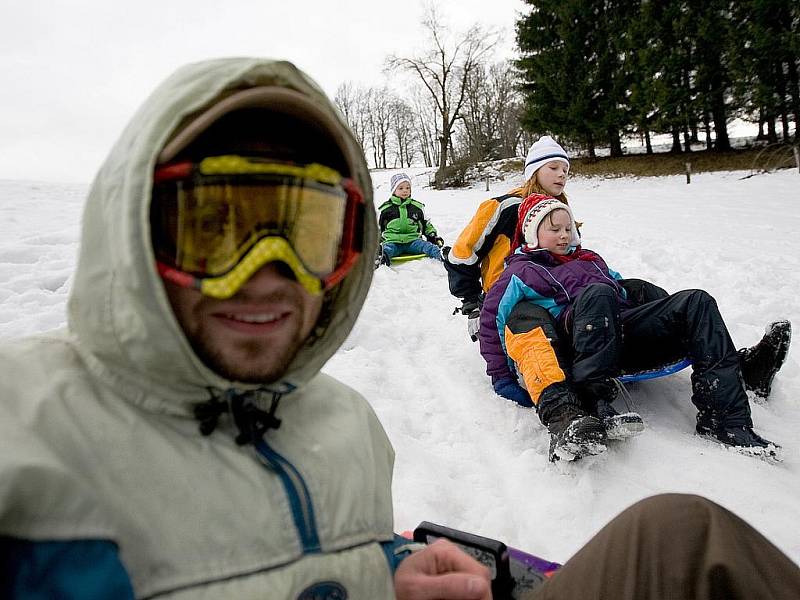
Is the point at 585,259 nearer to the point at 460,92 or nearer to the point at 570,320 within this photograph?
the point at 570,320

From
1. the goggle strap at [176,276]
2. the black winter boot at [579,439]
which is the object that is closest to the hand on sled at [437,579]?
the goggle strap at [176,276]

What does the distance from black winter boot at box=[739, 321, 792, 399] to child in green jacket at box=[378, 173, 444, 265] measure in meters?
4.99

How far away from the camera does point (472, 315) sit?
4094 millimetres

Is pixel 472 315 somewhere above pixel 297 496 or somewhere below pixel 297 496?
below

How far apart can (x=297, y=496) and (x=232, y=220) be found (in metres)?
0.56

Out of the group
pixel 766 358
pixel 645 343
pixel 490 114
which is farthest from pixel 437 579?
pixel 490 114

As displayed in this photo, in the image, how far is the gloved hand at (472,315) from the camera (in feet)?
12.8

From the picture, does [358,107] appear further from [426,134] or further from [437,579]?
→ [437,579]

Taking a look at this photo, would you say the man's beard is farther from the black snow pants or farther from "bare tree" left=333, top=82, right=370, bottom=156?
"bare tree" left=333, top=82, right=370, bottom=156

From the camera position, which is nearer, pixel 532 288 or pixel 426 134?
pixel 532 288

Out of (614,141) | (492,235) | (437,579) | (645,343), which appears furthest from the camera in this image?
(614,141)

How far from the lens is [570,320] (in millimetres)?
3047

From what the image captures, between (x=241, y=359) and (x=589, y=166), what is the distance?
968 inches

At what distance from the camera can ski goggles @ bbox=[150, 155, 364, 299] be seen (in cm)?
95
